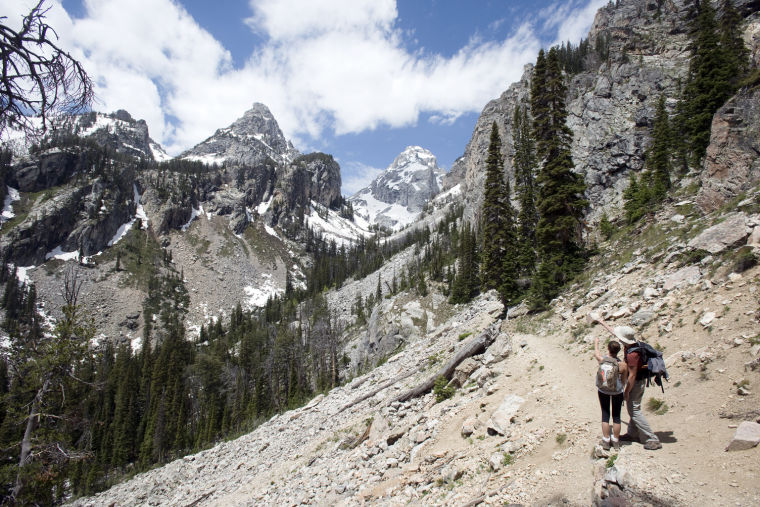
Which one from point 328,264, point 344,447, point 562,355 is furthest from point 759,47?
point 328,264

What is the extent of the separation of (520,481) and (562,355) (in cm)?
712

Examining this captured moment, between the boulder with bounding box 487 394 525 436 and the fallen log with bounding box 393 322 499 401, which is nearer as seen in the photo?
the boulder with bounding box 487 394 525 436

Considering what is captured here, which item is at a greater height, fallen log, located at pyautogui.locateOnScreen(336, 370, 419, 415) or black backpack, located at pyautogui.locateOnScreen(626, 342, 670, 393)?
black backpack, located at pyautogui.locateOnScreen(626, 342, 670, 393)

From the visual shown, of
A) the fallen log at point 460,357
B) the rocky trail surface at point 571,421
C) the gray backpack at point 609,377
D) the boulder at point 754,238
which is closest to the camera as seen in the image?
the rocky trail surface at point 571,421

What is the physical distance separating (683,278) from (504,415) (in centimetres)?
811

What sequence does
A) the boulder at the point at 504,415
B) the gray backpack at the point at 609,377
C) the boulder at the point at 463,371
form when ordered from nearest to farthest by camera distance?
the gray backpack at the point at 609,377
the boulder at the point at 504,415
the boulder at the point at 463,371

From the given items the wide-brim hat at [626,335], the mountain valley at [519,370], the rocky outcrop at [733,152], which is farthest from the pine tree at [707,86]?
the wide-brim hat at [626,335]

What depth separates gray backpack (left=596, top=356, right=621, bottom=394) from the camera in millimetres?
6477

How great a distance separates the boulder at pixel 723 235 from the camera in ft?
36.9

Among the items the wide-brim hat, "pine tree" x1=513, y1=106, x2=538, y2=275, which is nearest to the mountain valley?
"pine tree" x1=513, y1=106, x2=538, y2=275

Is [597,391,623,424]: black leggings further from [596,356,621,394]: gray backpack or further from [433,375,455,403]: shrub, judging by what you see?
[433,375,455,403]: shrub

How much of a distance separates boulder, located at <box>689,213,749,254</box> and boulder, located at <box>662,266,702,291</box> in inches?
36.7

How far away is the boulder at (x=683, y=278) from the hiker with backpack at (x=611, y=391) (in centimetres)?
721

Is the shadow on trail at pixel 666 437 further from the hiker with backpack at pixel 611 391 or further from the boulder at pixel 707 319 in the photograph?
the boulder at pixel 707 319
